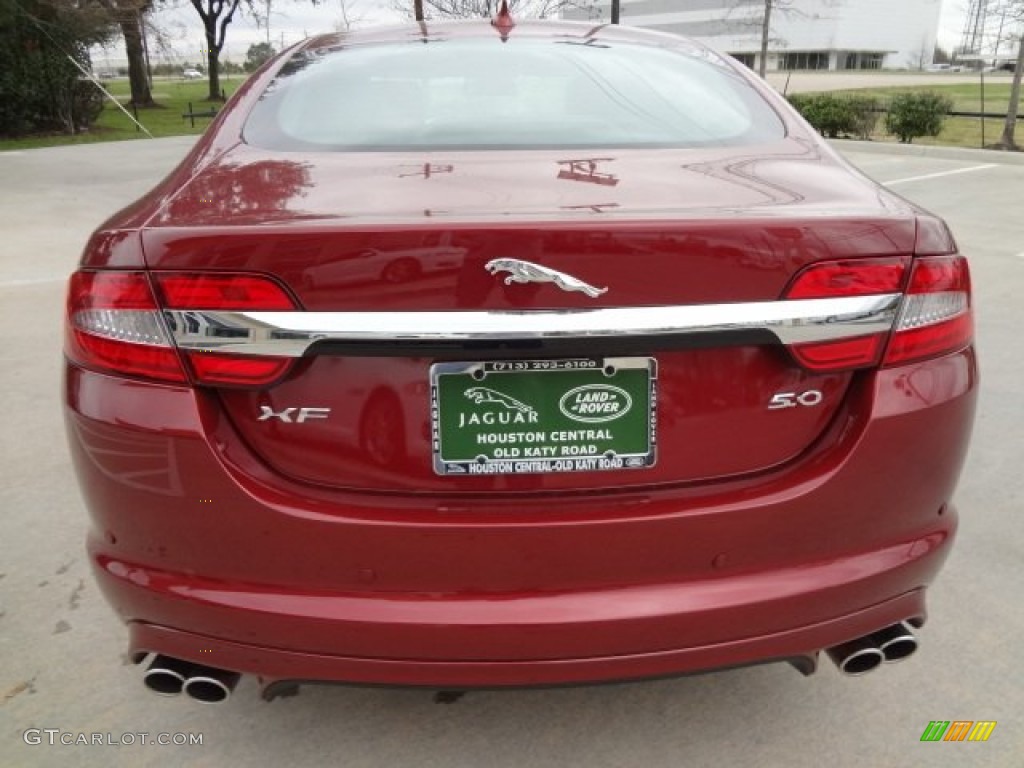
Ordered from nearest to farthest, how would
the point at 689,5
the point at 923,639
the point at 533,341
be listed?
the point at 533,341 → the point at 923,639 → the point at 689,5

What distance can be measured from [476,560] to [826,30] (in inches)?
3819

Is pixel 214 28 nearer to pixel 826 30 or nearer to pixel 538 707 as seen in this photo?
pixel 538 707

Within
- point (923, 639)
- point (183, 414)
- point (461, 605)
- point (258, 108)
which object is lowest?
point (923, 639)

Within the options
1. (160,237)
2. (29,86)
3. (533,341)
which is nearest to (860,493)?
(533,341)

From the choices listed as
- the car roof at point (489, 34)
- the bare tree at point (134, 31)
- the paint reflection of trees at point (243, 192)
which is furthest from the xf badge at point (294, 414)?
the bare tree at point (134, 31)

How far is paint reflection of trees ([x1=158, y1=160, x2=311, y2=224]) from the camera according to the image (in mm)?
1691

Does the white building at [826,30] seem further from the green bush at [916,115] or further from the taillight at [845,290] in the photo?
the taillight at [845,290]

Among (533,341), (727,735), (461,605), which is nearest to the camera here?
(533,341)

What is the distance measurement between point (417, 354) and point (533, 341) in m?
0.21

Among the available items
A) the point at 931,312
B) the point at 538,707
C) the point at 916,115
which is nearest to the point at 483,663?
the point at 538,707

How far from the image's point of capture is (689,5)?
90562 mm

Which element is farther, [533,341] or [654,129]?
[654,129]

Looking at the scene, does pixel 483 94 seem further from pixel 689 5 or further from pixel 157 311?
pixel 689 5

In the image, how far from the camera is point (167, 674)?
1.83 meters
